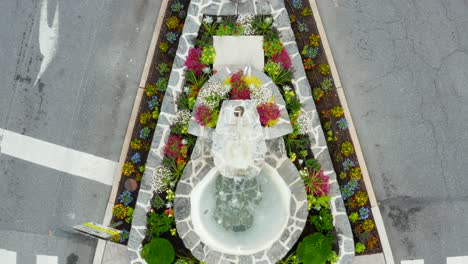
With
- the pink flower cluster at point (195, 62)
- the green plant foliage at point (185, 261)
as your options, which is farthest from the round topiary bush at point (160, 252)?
the pink flower cluster at point (195, 62)

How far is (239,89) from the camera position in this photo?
463 inches

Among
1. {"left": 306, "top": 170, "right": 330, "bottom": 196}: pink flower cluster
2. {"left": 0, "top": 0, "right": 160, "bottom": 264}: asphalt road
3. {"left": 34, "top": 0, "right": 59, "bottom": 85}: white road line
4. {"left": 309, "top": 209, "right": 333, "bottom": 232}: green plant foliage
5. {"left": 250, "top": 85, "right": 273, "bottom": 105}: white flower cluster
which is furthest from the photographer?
{"left": 34, "top": 0, "right": 59, "bottom": 85}: white road line

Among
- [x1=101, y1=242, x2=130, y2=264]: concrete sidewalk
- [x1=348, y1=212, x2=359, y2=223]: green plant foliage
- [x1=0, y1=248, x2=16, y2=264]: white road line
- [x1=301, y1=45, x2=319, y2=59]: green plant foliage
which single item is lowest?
[x1=0, y1=248, x2=16, y2=264]: white road line

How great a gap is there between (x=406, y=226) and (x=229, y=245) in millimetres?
5108

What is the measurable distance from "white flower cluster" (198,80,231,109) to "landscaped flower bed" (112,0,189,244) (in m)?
1.45

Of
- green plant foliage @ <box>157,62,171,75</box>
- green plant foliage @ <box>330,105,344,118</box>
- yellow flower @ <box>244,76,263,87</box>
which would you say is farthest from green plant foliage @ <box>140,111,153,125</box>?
green plant foliage @ <box>330,105,344,118</box>

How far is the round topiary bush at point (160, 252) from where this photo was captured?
11.7 m

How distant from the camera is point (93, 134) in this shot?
1294cm

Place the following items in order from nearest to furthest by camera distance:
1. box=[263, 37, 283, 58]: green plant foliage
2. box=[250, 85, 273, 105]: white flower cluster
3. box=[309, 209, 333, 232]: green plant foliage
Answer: box=[250, 85, 273, 105]: white flower cluster → box=[309, 209, 333, 232]: green plant foliage → box=[263, 37, 283, 58]: green plant foliage

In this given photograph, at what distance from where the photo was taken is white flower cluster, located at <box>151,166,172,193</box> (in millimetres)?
12273

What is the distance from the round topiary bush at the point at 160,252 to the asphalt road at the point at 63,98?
2010 millimetres

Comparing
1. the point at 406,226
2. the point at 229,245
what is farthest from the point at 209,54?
the point at 406,226

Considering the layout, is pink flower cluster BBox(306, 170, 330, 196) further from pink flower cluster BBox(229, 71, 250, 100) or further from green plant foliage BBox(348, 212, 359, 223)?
pink flower cluster BBox(229, 71, 250, 100)

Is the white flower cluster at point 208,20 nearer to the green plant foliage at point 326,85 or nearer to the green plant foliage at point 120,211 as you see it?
the green plant foliage at point 326,85
